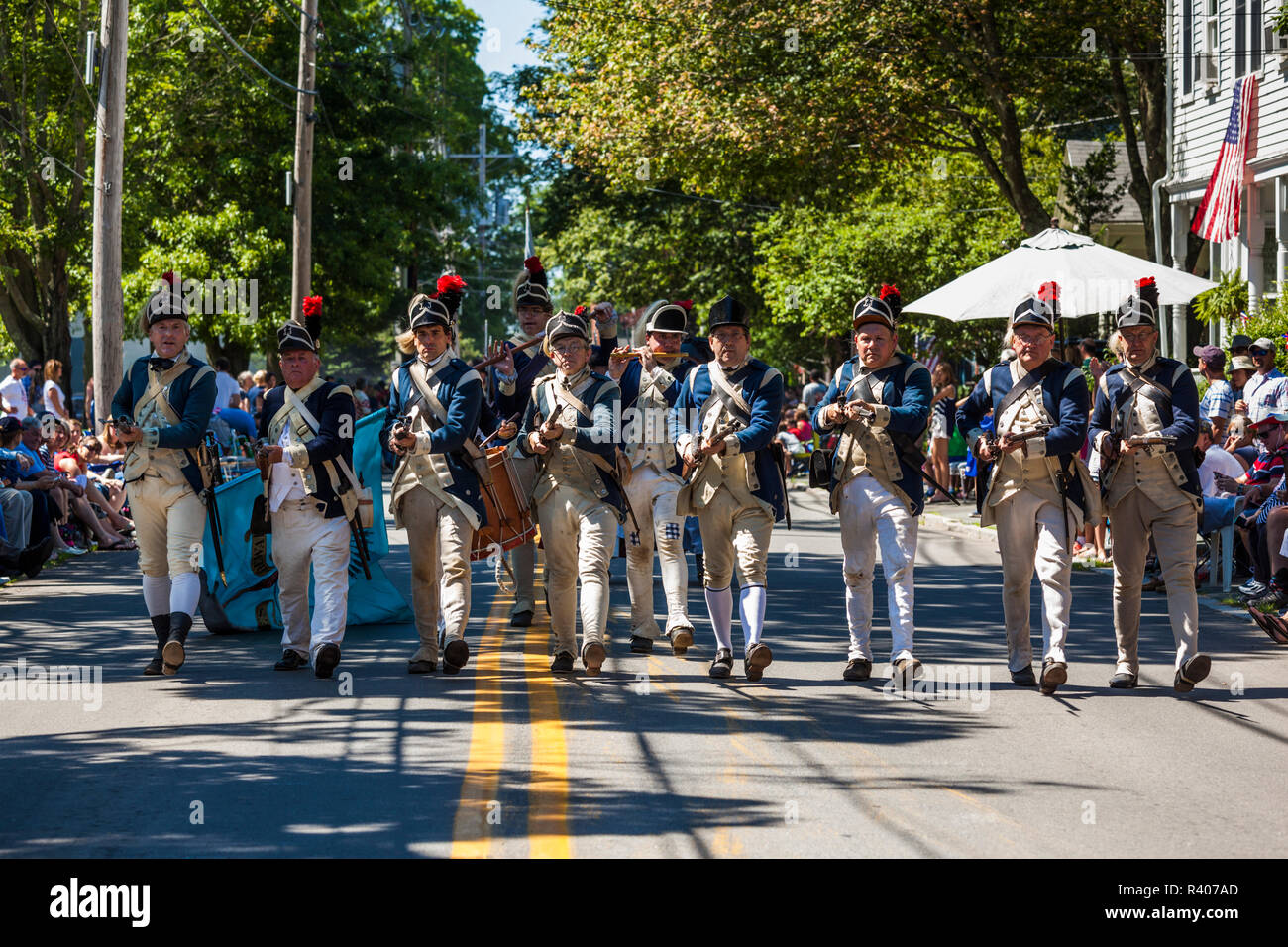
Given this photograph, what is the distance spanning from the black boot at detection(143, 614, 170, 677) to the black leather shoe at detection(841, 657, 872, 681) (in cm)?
416

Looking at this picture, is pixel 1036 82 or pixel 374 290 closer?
pixel 1036 82

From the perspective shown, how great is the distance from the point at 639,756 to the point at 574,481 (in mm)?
2558

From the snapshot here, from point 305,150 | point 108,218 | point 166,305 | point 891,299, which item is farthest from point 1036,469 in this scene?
point 305,150

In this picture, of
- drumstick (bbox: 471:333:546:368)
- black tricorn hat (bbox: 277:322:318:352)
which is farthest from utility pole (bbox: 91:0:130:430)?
black tricorn hat (bbox: 277:322:318:352)

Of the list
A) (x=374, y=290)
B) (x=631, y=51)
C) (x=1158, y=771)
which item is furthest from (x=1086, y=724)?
(x=374, y=290)

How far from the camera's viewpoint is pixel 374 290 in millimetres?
38750

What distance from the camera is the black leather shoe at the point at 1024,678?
948 centimetres

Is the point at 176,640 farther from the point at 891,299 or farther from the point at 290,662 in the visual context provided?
the point at 891,299

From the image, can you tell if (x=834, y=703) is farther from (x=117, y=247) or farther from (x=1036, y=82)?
(x=1036, y=82)

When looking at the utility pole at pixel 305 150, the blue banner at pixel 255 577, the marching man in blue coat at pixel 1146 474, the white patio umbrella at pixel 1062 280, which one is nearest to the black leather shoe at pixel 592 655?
the blue banner at pixel 255 577

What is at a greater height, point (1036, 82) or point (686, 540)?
point (1036, 82)

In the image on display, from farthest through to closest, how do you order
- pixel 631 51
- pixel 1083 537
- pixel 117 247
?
pixel 631 51
pixel 117 247
pixel 1083 537

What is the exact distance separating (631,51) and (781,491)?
22342mm

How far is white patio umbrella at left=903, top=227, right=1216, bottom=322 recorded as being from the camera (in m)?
16.6
